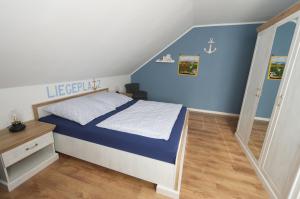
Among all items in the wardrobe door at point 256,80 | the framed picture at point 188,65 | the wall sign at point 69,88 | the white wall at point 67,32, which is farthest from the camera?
the framed picture at point 188,65

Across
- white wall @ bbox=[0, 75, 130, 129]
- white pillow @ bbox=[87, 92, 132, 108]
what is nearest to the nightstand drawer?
white wall @ bbox=[0, 75, 130, 129]

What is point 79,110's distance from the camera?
200 centimetres

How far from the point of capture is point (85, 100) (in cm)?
233

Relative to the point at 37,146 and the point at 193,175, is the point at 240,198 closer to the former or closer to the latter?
the point at 193,175

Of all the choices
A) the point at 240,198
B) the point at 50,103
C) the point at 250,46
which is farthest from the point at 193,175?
the point at 250,46

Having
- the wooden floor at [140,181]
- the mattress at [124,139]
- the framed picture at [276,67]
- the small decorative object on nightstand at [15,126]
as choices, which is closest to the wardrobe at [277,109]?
the framed picture at [276,67]

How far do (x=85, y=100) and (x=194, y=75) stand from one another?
3.00 meters

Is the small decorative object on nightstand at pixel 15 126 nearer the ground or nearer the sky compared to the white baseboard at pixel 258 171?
nearer the sky

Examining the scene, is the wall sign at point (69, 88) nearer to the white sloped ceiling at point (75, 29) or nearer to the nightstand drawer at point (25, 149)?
the white sloped ceiling at point (75, 29)

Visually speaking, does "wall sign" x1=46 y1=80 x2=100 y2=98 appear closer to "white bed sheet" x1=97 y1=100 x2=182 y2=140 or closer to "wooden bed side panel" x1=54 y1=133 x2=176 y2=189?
"wooden bed side panel" x1=54 y1=133 x2=176 y2=189

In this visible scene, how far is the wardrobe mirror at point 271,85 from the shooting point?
5.61 ft

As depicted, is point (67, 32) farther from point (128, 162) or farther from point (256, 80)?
point (256, 80)

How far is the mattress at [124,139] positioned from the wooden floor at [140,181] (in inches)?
17.0

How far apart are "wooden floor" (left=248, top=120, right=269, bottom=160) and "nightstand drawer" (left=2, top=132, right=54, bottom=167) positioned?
2874 mm
